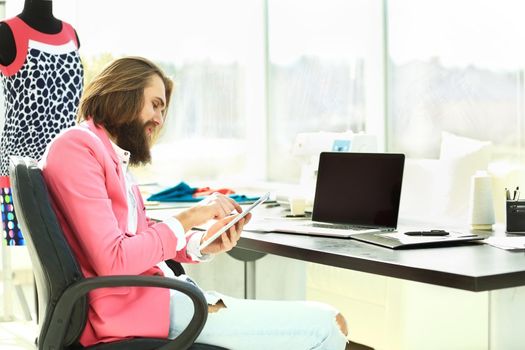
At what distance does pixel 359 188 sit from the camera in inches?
101

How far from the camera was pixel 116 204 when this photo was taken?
6.11 ft

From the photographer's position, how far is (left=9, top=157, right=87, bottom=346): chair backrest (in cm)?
170

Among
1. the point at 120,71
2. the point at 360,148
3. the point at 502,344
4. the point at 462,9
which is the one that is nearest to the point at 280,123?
the point at 462,9

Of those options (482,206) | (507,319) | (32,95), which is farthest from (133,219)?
(32,95)

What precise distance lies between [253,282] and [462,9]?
179 centimetres

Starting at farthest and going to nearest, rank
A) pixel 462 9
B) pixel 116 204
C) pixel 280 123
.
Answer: pixel 280 123, pixel 462 9, pixel 116 204

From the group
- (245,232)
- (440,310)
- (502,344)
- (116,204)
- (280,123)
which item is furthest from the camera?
(280,123)

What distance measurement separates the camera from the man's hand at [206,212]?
195cm

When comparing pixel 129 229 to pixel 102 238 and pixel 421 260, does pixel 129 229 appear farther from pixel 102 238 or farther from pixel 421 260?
pixel 421 260

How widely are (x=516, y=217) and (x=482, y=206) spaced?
12 centimetres

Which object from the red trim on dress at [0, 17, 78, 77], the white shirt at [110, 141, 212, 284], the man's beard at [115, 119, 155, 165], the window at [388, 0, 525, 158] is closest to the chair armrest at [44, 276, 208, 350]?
the white shirt at [110, 141, 212, 284]

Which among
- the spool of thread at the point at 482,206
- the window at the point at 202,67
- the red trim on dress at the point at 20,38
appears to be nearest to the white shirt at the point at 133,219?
the spool of thread at the point at 482,206

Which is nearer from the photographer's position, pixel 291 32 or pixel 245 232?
pixel 245 232

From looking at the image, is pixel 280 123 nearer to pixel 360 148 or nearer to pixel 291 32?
pixel 291 32
